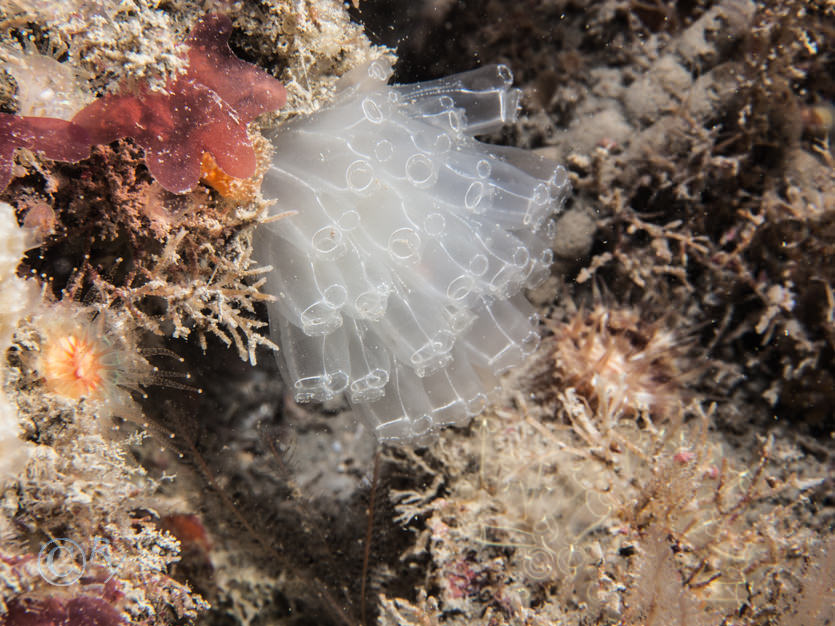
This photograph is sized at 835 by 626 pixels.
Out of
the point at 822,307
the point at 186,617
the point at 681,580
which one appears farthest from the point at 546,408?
the point at 186,617

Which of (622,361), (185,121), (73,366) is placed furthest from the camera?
(622,361)

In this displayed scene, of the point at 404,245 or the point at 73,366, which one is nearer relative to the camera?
the point at 73,366

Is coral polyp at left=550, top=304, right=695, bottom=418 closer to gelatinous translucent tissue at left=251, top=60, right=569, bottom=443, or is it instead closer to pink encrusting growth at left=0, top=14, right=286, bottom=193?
gelatinous translucent tissue at left=251, top=60, right=569, bottom=443

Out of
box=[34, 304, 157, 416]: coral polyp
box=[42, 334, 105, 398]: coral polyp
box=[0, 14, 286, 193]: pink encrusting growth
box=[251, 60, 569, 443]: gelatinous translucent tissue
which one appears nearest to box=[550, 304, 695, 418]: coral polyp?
box=[251, 60, 569, 443]: gelatinous translucent tissue

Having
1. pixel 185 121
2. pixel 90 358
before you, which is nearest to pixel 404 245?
pixel 185 121

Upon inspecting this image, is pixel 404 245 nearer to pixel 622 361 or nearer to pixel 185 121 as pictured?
pixel 185 121

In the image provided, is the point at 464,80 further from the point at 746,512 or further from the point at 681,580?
the point at 746,512
